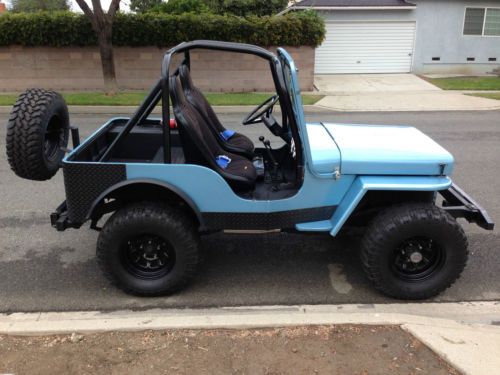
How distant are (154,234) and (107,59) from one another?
1193cm

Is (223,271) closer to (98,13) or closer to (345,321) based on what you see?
(345,321)

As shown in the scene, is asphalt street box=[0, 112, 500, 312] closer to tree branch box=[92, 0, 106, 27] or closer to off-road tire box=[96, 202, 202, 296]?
off-road tire box=[96, 202, 202, 296]

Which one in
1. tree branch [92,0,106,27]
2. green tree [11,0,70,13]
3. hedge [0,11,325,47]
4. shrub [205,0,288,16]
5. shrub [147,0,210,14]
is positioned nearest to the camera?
tree branch [92,0,106,27]

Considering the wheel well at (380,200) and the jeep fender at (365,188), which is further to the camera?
the wheel well at (380,200)

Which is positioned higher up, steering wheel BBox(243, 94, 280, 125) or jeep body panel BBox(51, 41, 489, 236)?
steering wheel BBox(243, 94, 280, 125)

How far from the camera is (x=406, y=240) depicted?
3.38m

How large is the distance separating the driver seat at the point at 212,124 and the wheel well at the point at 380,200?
1.10 metres

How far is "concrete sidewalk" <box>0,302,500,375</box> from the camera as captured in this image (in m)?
2.75

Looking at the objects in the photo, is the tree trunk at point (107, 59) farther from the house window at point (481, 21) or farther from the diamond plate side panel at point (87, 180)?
the house window at point (481, 21)

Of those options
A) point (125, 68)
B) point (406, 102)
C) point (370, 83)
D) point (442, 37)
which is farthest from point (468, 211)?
point (442, 37)

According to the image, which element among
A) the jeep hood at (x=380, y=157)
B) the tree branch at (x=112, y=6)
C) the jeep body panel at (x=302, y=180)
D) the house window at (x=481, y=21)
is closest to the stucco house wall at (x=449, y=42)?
the house window at (x=481, y=21)

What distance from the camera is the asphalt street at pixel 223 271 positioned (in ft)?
11.5

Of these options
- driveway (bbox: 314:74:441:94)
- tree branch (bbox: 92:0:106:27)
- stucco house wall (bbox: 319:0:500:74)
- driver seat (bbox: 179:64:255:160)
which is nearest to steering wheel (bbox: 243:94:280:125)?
driver seat (bbox: 179:64:255:160)

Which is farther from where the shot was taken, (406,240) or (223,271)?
(223,271)
